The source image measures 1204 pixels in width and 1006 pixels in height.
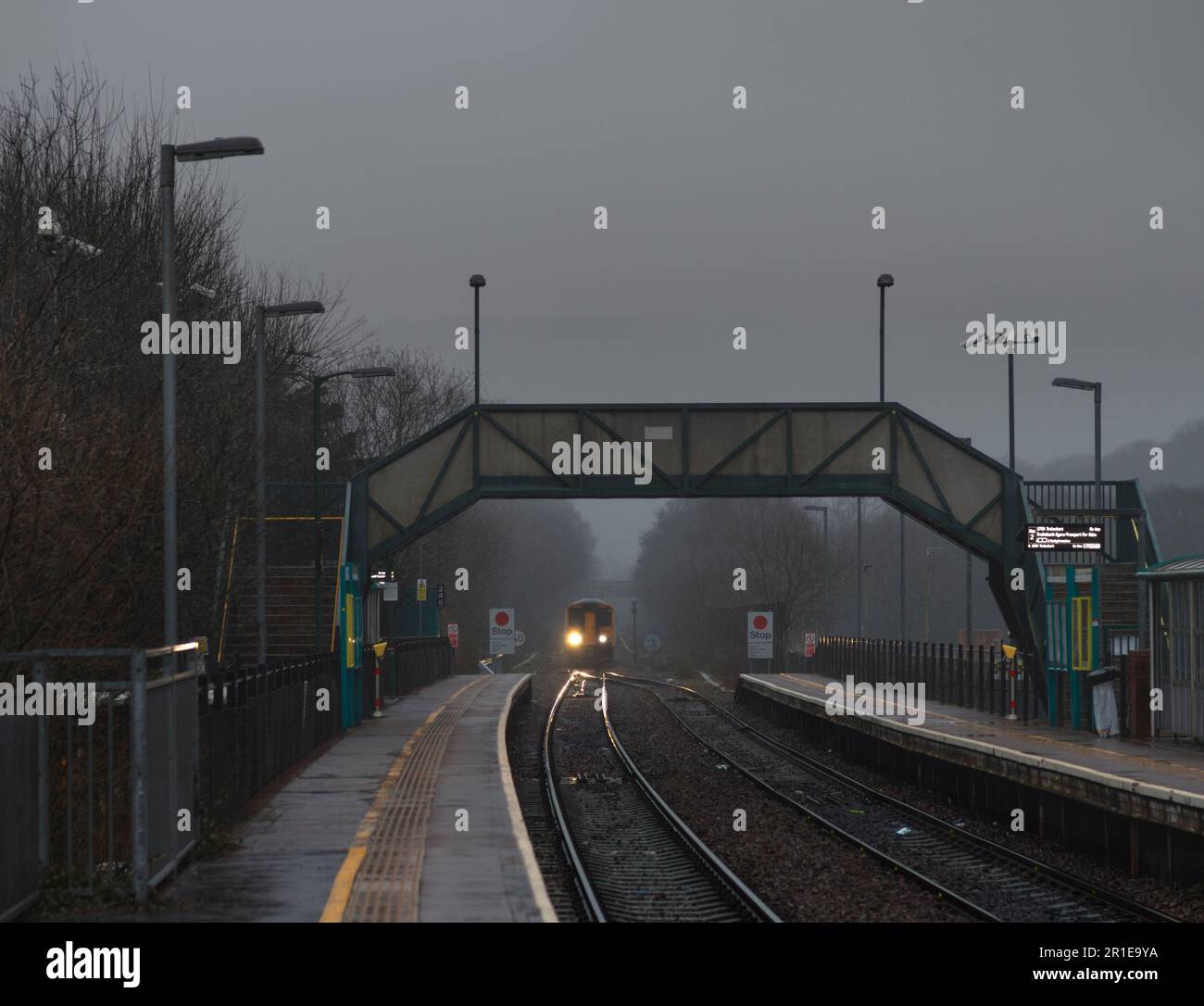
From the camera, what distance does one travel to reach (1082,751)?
2109 centimetres

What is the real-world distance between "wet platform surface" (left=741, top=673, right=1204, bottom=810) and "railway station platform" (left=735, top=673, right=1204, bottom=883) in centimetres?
2

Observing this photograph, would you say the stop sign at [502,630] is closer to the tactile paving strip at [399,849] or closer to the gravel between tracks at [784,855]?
the gravel between tracks at [784,855]

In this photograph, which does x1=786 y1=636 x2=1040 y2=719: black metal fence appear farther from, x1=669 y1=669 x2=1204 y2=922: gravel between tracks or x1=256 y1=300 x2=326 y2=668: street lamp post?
x1=256 y1=300 x2=326 y2=668: street lamp post

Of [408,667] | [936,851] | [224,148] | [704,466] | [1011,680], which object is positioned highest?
[224,148]

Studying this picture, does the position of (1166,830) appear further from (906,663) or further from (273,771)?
(906,663)

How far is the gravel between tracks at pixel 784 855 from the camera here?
561 inches

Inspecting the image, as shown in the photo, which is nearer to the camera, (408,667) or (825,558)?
(408,667)

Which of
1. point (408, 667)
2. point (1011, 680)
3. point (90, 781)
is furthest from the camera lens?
point (408, 667)

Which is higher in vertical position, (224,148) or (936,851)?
(224,148)

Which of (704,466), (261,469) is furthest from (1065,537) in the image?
(261,469)

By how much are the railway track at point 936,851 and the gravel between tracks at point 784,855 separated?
0.76 feet

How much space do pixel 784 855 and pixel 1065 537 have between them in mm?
12571

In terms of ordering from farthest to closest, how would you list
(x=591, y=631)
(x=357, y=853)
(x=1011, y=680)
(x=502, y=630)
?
(x=591, y=631) < (x=502, y=630) < (x=1011, y=680) < (x=357, y=853)

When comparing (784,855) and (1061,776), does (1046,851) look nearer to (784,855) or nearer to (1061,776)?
(1061,776)
